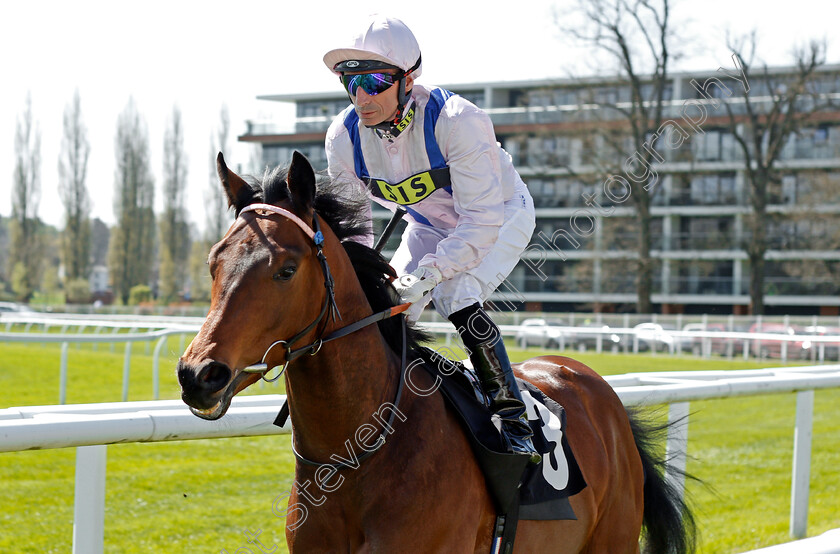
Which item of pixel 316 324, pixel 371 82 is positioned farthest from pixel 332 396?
pixel 371 82

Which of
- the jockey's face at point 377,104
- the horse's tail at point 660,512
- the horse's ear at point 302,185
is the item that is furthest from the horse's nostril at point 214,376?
the horse's tail at point 660,512

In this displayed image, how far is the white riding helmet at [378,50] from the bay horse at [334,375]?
1.34 ft

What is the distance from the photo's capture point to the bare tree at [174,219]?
47875 mm

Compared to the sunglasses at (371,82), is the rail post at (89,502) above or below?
below

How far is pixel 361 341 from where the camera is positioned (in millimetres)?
2379

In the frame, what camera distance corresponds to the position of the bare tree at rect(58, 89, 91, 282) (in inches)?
1813

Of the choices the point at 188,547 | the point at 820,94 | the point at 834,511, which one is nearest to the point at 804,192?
the point at 820,94

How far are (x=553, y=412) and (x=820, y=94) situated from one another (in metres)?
28.7

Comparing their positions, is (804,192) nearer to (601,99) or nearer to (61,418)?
(601,99)

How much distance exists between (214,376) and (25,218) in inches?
1952

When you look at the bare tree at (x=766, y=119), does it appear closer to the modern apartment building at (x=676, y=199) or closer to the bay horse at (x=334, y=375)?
the modern apartment building at (x=676, y=199)

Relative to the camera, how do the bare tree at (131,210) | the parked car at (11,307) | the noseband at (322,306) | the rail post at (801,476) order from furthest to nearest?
the bare tree at (131,210) → the parked car at (11,307) → the rail post at (801,476) → the noseband at (322,306)

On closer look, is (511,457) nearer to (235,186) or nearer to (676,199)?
(235,186)

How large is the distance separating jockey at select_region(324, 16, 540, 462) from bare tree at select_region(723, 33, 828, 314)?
22776 millimetres
